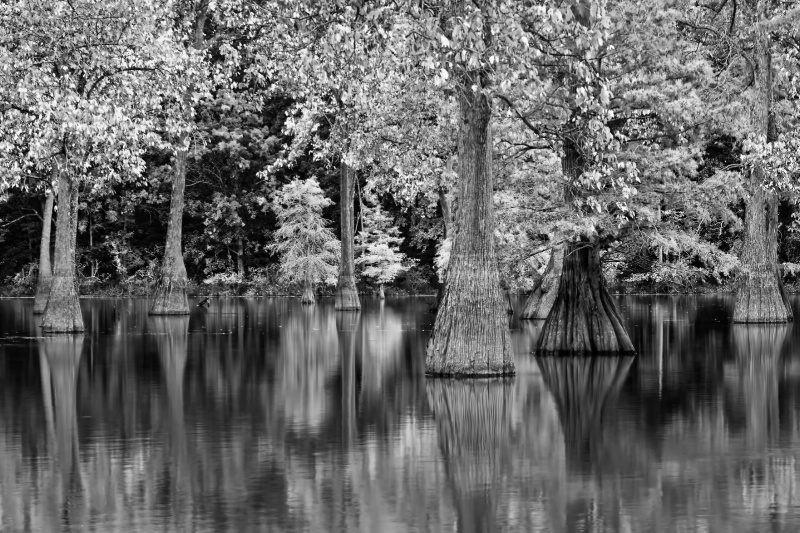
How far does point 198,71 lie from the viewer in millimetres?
37562

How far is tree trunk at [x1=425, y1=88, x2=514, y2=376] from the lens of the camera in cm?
2286

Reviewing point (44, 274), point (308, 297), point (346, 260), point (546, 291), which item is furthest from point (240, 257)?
point (546, 291)

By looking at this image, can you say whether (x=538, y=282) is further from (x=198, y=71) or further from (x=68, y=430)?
(x=68, y=430)

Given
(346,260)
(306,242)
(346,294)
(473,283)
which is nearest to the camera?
(473,283)

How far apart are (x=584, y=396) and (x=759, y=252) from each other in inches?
895

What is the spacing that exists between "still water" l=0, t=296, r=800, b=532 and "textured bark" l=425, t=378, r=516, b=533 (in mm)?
47

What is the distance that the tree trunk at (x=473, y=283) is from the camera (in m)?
22.9

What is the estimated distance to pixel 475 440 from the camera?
16.3 meters

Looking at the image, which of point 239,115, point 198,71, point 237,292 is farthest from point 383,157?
point 237,292

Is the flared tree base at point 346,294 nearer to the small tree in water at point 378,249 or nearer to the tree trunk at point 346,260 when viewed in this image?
the tree trunk at point 346,260

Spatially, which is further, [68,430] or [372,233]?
[372,233]

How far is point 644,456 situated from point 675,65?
1453cm

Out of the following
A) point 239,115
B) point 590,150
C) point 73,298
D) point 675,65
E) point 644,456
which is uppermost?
point 239,115

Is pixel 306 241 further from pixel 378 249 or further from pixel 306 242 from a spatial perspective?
pixel 378 249
